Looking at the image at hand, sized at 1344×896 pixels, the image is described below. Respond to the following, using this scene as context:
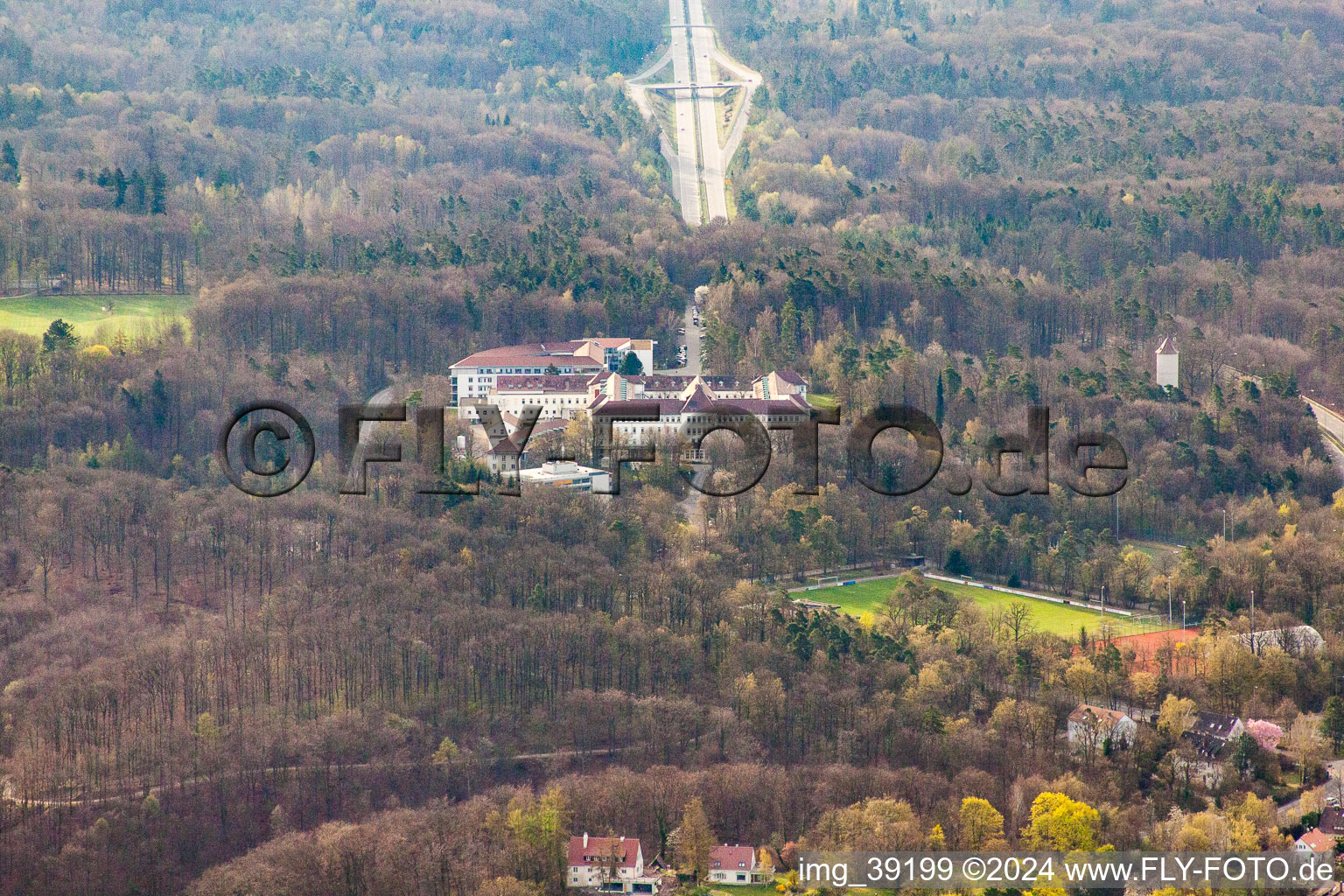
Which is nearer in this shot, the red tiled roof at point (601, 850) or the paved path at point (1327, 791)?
the red tiled roof at point (601, 850)

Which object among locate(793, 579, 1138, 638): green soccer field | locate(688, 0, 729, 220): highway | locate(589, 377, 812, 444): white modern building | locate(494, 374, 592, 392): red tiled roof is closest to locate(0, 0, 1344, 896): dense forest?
locate(793, 579, 1138, 638): green soccer field

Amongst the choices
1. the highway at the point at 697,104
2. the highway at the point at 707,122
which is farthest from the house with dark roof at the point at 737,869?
the highway at the point at 707,122

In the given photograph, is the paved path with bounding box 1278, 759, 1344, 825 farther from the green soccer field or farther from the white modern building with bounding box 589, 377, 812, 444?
the white modern building with bounding box 589, 377, 812, 444

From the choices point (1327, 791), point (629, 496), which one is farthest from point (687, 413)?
point (1327, 791)

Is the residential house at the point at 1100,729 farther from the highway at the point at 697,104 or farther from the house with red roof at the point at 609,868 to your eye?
the highway at the point at 697,104

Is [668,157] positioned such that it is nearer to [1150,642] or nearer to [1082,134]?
[1082,134]

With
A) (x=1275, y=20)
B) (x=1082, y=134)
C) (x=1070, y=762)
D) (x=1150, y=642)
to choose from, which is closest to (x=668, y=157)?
(x=1082, y=134)
